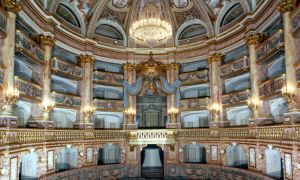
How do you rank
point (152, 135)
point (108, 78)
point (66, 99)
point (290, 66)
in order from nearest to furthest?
point (290, 66) < point (66, 99) < point (152, 135) < point (108, 78)

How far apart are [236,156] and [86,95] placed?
43.6 ft

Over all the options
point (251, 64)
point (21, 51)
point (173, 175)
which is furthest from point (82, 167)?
point (251, 64)

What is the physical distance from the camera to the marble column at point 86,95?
20.7 meters

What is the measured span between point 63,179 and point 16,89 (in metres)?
7.47

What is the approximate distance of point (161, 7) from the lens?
78.3ft

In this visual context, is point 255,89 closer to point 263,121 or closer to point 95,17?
point 263,121

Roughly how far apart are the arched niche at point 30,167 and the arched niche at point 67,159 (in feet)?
13.5

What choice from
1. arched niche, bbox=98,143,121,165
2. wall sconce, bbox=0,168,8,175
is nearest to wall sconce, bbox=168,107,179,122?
arched niche, bbox=98,143,121,165

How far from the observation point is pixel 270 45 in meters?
15.8

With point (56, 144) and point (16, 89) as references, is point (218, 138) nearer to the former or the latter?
point (56, 144)

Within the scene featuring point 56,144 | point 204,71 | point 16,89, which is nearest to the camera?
point 16,89

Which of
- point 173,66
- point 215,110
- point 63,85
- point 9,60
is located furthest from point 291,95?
point 63,85

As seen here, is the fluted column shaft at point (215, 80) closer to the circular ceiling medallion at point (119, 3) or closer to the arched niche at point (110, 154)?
the circular ceiling medallion at point (119, 3)

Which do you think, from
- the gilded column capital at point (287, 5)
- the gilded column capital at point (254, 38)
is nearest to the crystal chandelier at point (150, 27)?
the gilded column capital at point (254, 38)
